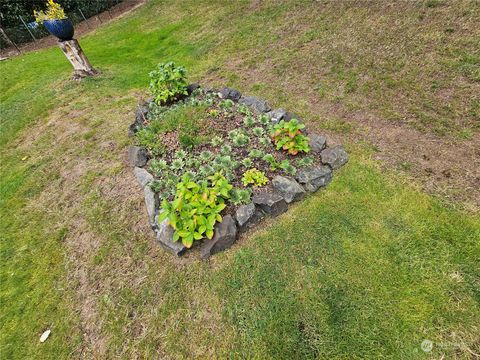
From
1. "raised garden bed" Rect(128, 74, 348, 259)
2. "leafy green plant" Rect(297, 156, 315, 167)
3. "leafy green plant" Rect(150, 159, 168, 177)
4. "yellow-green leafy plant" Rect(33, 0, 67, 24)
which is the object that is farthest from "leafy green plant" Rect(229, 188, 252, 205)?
"yellow-green leafy plant" Rect(33, 0, 67, 24)

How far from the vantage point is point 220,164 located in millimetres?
3689

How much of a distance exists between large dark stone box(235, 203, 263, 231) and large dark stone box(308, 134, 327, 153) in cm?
147

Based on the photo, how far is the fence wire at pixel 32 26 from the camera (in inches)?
535

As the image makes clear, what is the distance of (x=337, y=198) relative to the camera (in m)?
3.34

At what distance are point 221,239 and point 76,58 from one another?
763cm

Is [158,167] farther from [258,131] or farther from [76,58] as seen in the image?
[76,58]

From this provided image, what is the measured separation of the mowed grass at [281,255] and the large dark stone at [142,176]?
0.70ft

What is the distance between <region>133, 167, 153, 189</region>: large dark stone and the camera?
3.71 m

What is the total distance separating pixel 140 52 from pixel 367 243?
10.1m

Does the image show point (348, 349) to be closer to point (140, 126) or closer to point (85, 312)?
point (85, 312)

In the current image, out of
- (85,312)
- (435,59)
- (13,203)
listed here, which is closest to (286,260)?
(85,312)

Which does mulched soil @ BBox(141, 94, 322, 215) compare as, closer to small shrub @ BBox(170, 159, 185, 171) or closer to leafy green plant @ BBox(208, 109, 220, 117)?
leafy green plant @ BBox(208, 109, 220, 117)

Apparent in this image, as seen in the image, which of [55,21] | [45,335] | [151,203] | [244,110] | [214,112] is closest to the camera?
[45,335]

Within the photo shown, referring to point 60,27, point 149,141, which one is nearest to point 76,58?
point 60,27
